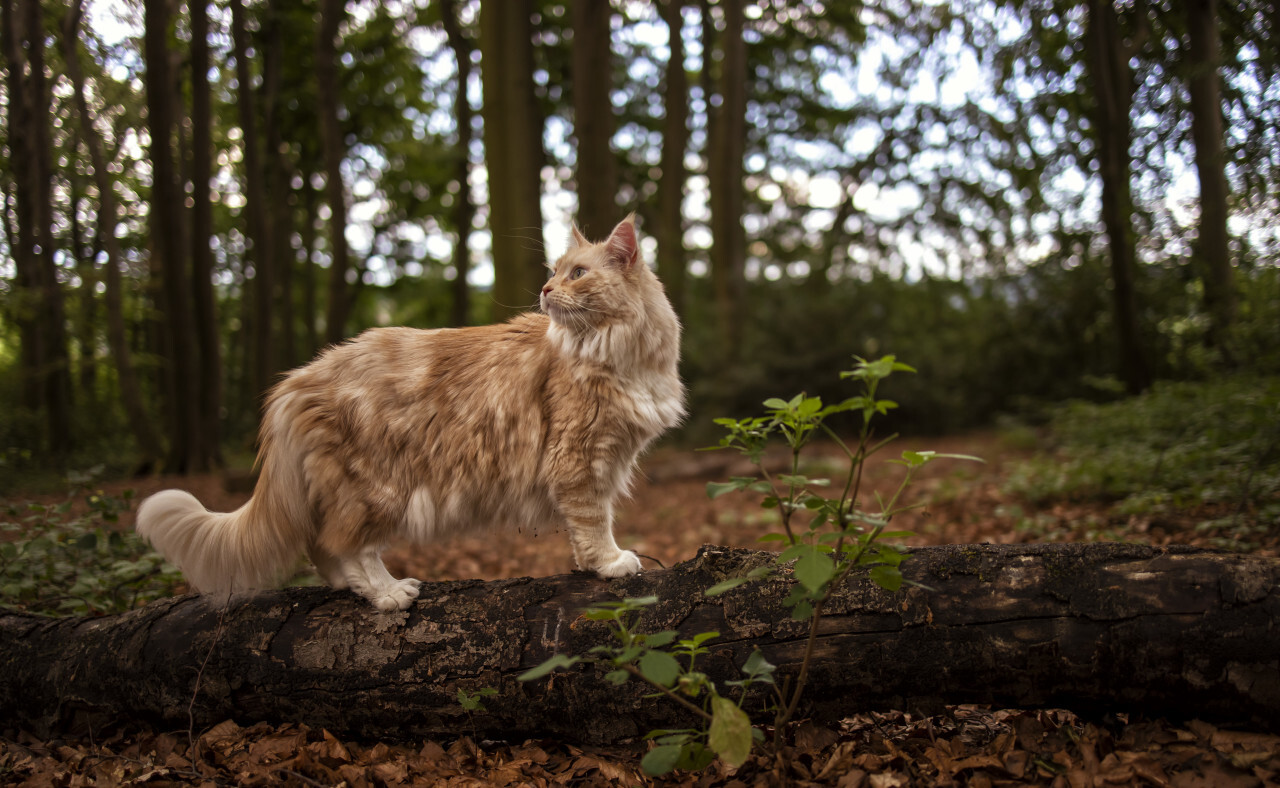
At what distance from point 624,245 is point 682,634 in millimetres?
1621

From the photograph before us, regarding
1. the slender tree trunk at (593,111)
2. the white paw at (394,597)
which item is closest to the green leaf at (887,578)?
the white paw at (394,597)

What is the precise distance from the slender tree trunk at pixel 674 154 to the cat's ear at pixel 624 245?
332 inches

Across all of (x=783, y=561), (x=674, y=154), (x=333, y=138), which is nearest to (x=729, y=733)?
(x=783, y=561)

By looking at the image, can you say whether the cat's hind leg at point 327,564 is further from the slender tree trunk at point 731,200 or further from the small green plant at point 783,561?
the slender tree trunk at point 731,200

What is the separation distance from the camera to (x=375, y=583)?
8.40ft

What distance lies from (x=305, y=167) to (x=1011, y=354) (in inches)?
609

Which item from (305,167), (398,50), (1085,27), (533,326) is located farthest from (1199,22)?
(305,167)

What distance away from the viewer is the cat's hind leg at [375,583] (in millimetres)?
2506

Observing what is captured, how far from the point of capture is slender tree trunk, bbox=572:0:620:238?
25.2 feet

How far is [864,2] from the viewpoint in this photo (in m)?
13.5

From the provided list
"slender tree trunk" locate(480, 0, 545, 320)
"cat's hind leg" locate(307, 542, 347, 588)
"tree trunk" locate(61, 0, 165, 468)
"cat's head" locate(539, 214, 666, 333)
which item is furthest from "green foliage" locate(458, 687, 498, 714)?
"tree trunk" locate(61, 0, 165, 468)

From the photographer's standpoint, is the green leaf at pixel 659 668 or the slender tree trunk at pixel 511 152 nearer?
the green leaf at pixel 659 668

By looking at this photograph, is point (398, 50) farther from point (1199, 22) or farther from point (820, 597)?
point (820, 597)

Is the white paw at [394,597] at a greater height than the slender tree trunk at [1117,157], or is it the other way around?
the slender tree trunk at [1117,157]
